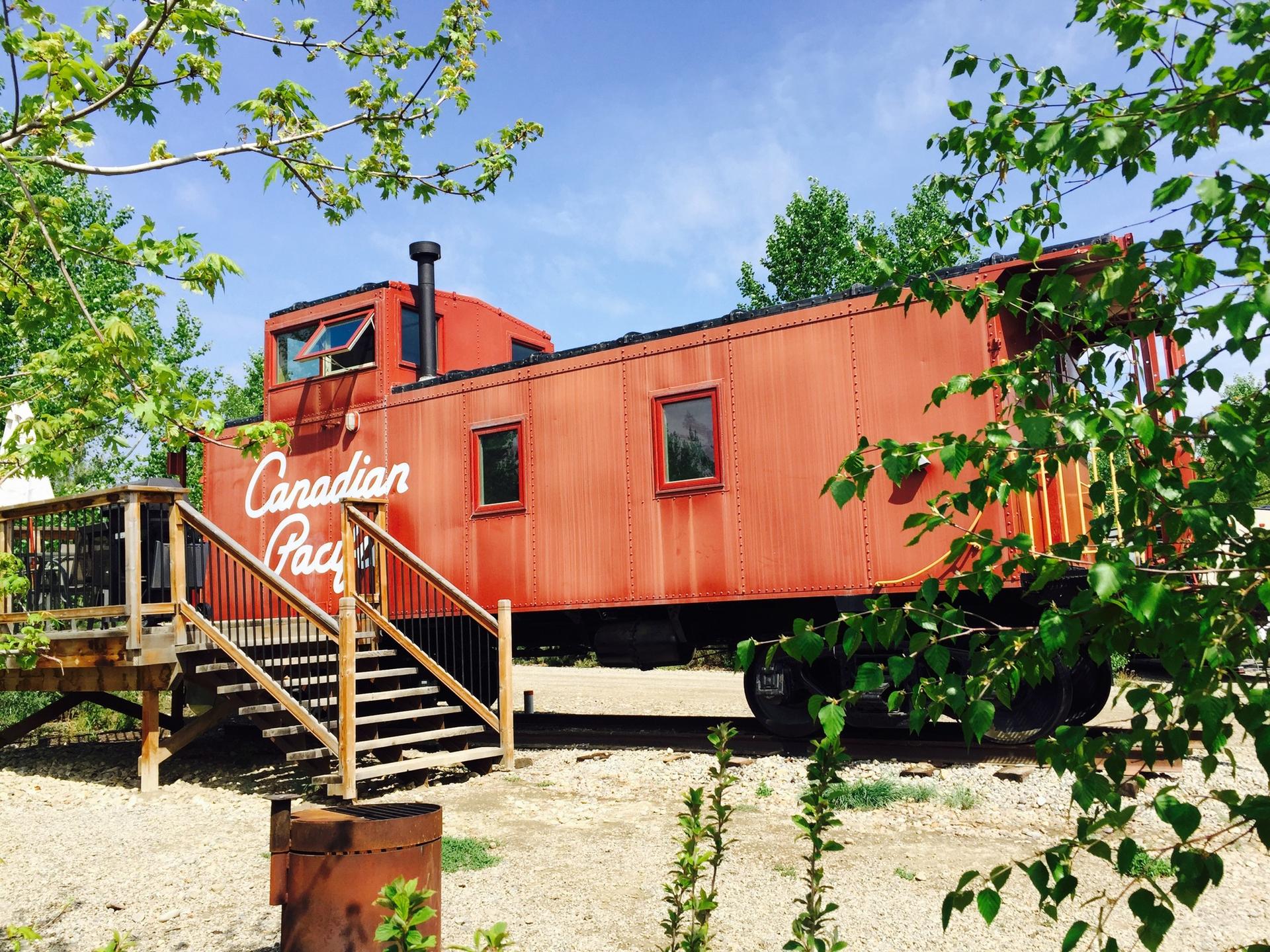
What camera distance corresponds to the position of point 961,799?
643 cm

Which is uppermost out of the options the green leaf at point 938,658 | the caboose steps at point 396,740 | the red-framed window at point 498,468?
the red-framed window at point 498,468

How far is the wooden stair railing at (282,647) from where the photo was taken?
7418 mm

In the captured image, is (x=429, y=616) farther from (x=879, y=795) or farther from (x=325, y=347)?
(x=879, y=795)

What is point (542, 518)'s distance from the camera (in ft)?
31.0

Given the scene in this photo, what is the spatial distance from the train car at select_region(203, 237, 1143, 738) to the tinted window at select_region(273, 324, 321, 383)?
0.03m

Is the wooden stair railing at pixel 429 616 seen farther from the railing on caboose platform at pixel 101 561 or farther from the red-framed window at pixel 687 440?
the red-framed window at pixel 687 440

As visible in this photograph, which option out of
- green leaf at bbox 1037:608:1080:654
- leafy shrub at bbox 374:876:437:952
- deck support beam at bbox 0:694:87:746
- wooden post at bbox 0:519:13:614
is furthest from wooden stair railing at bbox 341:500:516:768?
green leaf at bbox 1037:608:1080:654

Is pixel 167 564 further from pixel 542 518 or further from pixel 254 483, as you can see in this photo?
pixel 542 518

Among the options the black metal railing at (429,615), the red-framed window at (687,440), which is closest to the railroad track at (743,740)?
the black metal railing at (429,615)

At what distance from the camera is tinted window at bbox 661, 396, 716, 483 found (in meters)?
8.70

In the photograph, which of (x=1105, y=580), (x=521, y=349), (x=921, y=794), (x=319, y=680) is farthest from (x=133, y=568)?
(x=1105, y=580)

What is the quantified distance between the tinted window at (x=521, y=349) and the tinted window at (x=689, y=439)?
381cm

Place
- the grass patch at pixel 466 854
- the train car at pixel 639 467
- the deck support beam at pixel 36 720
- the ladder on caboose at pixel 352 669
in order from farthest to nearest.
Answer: the deck support beam at pixel 36 720 → the train car at pixel 639 467 → the ladder on caboose at pixel 352 669 → the grass patch at pixel 466 854

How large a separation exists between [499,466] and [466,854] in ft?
15.9
